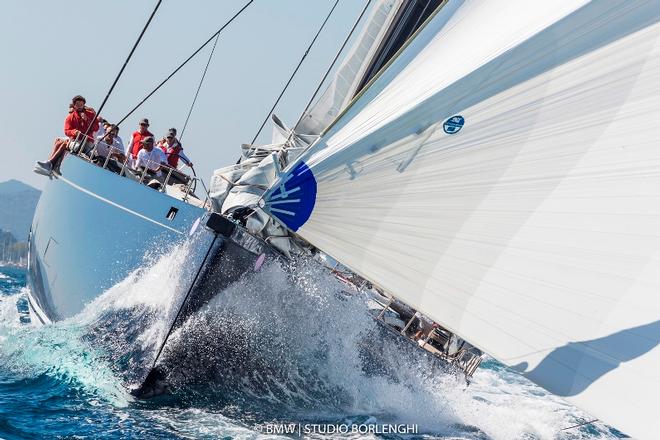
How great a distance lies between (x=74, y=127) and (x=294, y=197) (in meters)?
6.63

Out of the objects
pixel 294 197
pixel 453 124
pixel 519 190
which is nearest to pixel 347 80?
pixel 294 197

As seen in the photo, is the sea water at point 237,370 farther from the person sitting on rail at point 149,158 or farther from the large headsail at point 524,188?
the large headsail at point 524,188

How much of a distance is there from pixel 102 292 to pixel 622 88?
639cm

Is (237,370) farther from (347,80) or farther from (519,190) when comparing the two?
(519,190)

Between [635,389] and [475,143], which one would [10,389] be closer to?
[475,143]

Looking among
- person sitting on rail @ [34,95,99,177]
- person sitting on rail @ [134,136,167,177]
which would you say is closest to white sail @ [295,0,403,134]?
person sitting on rail @ [134,136,167,177]

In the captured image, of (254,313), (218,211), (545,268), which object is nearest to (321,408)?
(254,313)

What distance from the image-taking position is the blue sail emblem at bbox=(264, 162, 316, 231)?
693 cm

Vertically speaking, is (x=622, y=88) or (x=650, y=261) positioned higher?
(x=622, y=88)

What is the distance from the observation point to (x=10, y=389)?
826 cm

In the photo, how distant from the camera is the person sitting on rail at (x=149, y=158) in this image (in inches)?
412

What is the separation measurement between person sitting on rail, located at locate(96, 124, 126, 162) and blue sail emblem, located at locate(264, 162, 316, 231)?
179 inches

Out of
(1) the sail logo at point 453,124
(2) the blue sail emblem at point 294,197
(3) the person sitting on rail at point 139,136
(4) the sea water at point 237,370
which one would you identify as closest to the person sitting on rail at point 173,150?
(3) the person sitting on rail at point 139,136

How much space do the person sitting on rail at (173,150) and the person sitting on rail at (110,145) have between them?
25.0 inches
